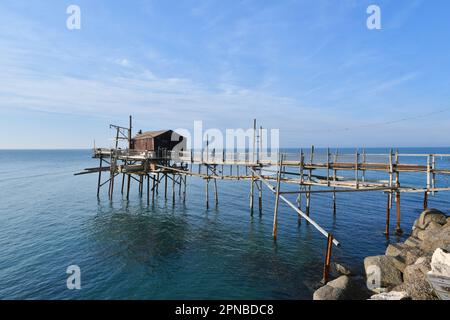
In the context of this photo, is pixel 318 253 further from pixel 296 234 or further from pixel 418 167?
pixel 418 167

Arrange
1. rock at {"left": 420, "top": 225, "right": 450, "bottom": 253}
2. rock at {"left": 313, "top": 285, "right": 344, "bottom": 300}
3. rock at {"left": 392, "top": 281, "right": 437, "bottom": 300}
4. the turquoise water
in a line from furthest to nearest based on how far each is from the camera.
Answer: rock at {"left": 420, "top": 225, "right": 450, "bottom": 253} → the turquoise water → rock at {"left": 313, "top": 285, "right": 344, "bottom": 300} → rock at {"left": 392, "top": 281, "right": 437, "bottom": 300}

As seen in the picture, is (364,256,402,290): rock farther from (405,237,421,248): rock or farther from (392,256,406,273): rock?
(405,237,421,248): rock

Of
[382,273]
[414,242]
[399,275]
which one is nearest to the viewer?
[399,275]

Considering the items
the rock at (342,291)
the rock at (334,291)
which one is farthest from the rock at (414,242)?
the rock at (334,291)

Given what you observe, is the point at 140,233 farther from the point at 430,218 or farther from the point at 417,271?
the point at 430,218

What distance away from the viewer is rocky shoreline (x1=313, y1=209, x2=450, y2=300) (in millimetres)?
9406

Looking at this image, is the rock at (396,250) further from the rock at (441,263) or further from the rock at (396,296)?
the rock at (396,296)

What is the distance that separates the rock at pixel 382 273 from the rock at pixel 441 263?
6.86ft

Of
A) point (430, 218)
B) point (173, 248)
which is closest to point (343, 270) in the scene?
point (430, 218)

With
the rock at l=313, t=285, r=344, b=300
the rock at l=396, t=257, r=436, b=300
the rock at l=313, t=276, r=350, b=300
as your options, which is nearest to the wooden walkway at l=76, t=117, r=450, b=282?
the rock at l=313, t=276, r=350, b=300

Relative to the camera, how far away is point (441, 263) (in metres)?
9.92

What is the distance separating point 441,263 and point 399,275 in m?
2.39

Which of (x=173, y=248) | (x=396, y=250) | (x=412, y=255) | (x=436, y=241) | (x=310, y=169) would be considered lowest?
(x=173, y=248)

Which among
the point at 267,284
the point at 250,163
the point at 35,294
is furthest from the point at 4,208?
the point at 267,284
